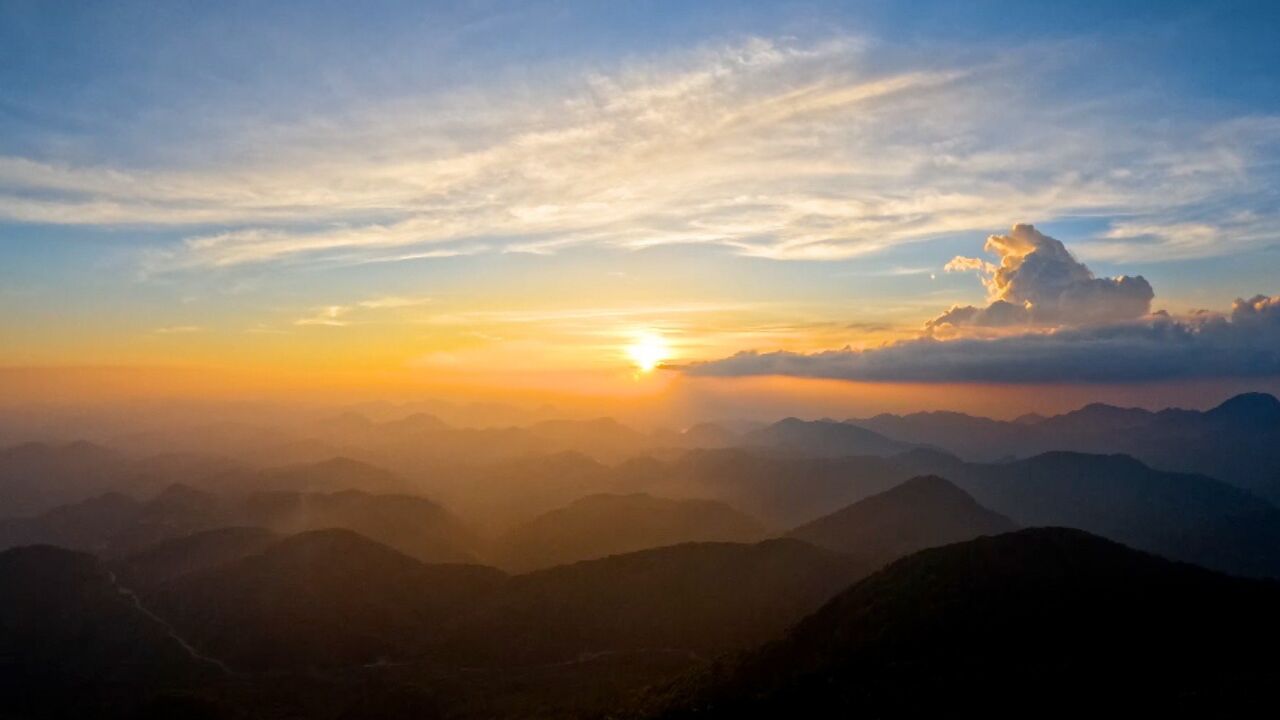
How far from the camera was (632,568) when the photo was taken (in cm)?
15138

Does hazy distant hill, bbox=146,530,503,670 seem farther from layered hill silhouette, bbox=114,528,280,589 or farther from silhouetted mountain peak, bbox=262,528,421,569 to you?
layered hill silhouette, bbox=114,528,280,589

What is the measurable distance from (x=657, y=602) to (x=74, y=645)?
117m

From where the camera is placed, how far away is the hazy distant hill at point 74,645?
11569 centimetres

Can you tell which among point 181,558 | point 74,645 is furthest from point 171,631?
point 181,558

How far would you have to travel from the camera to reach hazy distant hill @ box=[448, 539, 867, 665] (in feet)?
418

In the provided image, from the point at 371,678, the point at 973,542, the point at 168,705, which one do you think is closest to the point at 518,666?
the point at 371,678

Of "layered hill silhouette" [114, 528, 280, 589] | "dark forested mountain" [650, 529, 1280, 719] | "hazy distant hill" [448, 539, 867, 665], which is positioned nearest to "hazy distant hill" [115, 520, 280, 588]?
"layered hill silhouette" [114, 528, 280, 589]

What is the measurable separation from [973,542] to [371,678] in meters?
98.2

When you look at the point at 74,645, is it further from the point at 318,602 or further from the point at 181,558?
the point at 181,558

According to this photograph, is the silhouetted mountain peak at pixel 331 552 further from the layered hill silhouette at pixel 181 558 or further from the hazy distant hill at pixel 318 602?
the layered hill silhouette at pixel 181 558

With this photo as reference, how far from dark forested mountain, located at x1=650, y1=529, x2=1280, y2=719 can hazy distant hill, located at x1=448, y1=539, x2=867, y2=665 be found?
3780 cm

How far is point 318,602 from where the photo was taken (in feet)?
494

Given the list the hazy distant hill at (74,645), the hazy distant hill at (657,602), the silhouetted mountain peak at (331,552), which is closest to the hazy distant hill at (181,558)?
the hazy distant hill at (74,645)

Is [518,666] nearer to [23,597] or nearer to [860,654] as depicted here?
[860,654]
